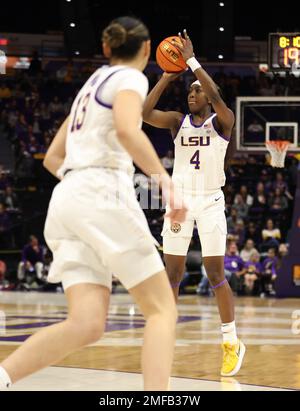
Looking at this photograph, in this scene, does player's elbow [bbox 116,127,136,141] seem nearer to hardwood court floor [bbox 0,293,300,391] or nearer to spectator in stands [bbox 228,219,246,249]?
hardwood court floor [bbox 0,293,300,391]

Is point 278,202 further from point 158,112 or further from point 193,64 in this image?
point 193,64

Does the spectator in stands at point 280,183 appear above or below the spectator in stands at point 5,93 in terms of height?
below

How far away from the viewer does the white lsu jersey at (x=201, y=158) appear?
255 inches

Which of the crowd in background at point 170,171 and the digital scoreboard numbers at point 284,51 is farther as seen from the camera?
the crowd in background at point 170,171

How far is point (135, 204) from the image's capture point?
12.7 feet

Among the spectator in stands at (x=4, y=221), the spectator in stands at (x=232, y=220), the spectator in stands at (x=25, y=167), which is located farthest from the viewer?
the spectator in stands at (x=25, y=167)

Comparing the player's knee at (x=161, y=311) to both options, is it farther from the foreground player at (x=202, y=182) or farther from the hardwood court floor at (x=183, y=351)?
the foreground player at (x=202, y=182)

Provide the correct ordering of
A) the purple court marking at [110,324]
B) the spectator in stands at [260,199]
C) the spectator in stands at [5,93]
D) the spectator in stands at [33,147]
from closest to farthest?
the purple court marking at [110,324] → the spectator in stands at [260,199] → the spectator in stands at [33,147] → the spectator in stands at [5,93]

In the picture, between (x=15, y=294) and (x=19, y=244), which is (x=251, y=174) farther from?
(x=15, y=294)

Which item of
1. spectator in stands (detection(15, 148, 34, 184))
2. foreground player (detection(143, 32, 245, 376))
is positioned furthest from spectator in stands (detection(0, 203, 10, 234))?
foreground player (detection(143, 32, 245, 376))

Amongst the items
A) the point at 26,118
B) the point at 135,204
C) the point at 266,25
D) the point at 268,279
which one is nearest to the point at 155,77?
the point at 26,118

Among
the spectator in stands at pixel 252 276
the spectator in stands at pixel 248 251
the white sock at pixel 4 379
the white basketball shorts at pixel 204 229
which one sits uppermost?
the white basketball shorts at pixel 204 229

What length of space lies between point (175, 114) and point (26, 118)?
19.6m

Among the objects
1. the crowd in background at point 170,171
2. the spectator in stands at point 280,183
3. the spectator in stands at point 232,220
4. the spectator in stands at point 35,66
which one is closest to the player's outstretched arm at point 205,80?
the crowd in background at point 170,171
